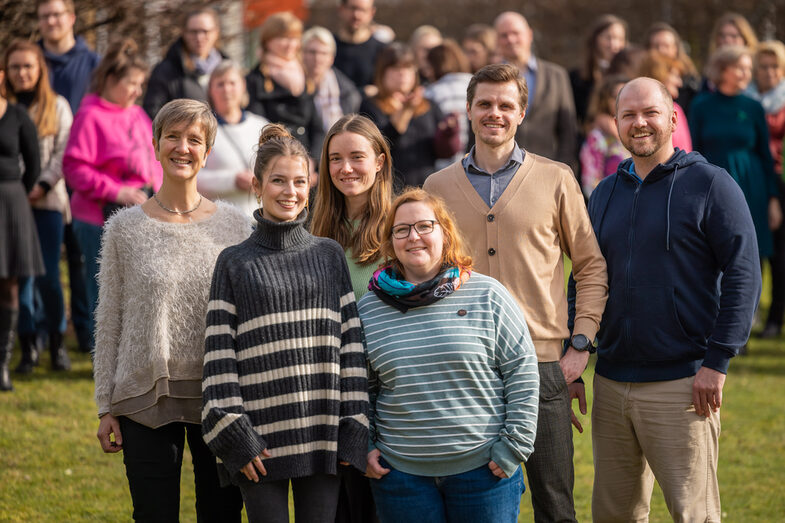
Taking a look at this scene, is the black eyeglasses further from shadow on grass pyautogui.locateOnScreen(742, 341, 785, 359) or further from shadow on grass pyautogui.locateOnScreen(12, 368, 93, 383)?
shadow on grass pyautogui.locateOnScreen(742, 341, 785, 359)

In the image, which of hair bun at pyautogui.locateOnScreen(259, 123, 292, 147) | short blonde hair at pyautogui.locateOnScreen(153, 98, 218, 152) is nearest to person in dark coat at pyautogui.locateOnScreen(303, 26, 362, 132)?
hair bun at pyautogui.locateOnScreen(259, 123, 292, 147)

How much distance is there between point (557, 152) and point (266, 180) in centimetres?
478

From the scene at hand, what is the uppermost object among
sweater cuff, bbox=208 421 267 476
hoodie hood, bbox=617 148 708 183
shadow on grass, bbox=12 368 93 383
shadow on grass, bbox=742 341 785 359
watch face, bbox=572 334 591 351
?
hoodie hood, bbox=617 148 708 183

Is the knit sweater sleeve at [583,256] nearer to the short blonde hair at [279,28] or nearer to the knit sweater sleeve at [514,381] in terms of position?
the knit sweater sleeve at [514,381]

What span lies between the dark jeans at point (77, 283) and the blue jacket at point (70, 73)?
3.41 ft

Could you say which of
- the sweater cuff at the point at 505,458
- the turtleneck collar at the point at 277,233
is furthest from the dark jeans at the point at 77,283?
the sweater cuff at the point at 505,458

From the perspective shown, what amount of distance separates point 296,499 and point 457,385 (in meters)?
0.69

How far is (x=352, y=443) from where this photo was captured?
348cm

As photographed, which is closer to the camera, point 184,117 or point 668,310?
point 184,117

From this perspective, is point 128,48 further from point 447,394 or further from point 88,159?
point 447,394

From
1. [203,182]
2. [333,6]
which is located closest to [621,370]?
[203,182]

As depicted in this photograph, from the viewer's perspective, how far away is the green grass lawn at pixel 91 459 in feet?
16.9

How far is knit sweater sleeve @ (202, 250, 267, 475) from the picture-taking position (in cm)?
338

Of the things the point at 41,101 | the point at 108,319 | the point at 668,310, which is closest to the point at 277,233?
the point at 108,319
